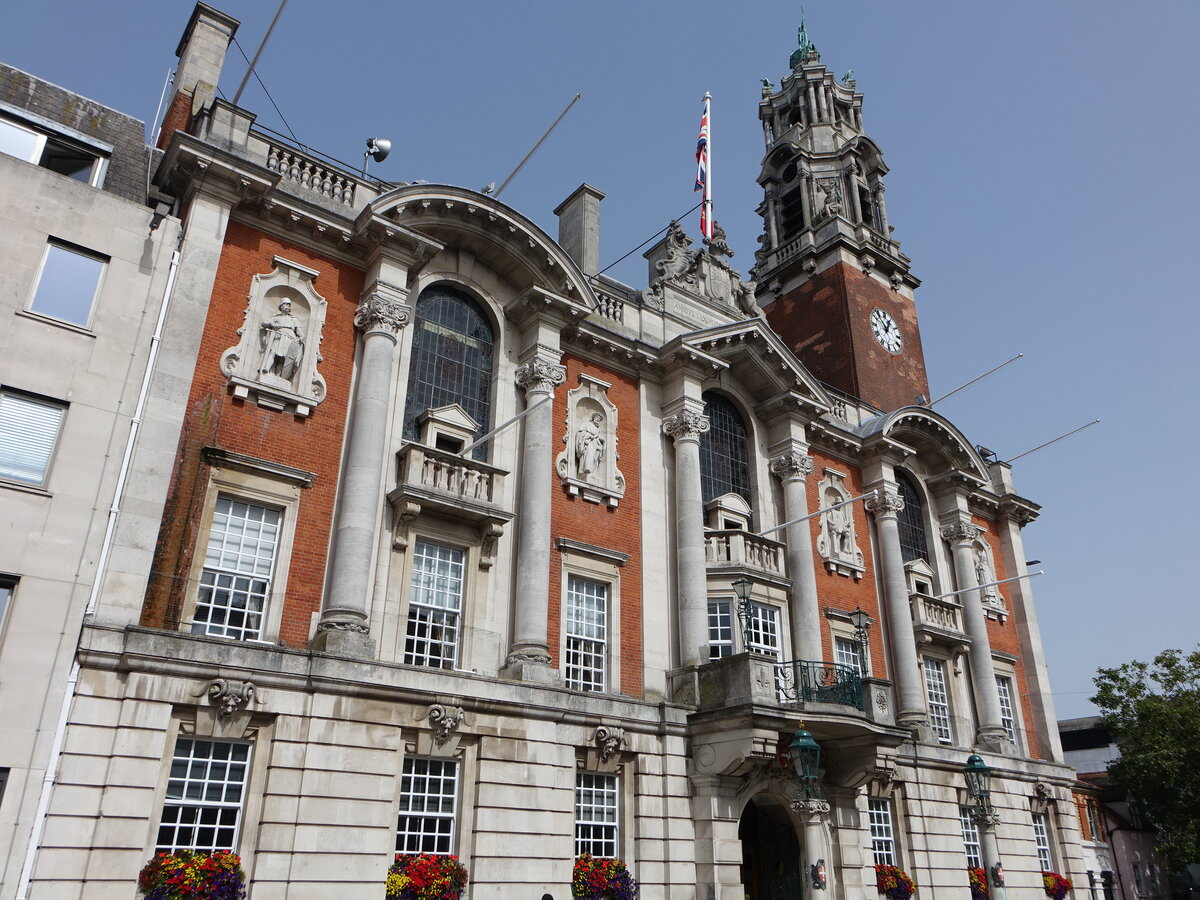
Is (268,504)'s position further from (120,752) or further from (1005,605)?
(1005,605)

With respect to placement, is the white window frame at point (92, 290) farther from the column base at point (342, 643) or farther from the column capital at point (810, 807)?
the column capital at point (810, 807)

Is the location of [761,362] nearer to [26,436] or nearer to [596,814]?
[596,814]

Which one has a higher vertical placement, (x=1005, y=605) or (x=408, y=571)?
(x=1005, y=605)

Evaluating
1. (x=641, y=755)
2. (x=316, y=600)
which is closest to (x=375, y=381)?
(x=316, y=600)

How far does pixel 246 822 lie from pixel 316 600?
3806 mm

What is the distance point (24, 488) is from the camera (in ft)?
46.5

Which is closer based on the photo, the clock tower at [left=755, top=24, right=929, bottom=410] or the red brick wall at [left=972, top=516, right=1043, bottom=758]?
the red brick wall at [left=972, top=516, right=1043, bottom=758]

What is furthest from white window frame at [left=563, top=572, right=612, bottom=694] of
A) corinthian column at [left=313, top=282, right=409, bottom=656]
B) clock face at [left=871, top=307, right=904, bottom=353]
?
clock face at [left=871, top=307, right=904, bottom=353]

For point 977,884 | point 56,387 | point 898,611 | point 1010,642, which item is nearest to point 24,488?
point 56,387

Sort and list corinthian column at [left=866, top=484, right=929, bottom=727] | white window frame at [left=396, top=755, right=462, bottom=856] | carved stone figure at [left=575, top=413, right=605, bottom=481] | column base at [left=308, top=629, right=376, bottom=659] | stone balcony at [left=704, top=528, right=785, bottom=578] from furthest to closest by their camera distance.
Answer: corinthian column at [left=866, top=484, right=929, bottom=727], stone balcony at [left=704, top=528, right=785, bottom=578], carved stone figure at [left=575, top=413, right=605, bottom=481], white window frame at [left=396, top=755, right=462, bottom=856], column base at [left=308, top=629, right=376, bottom=659]

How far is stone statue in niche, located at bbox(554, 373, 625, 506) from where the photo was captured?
21484 mm

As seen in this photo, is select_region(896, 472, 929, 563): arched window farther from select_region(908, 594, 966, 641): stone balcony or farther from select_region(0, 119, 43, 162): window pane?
select_region(0, 119, 43, 162): window pane

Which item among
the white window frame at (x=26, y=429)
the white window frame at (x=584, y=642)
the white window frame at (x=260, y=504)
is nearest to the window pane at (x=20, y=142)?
the white window frame at (x=26, y=429)

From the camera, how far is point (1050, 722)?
1217 inches
